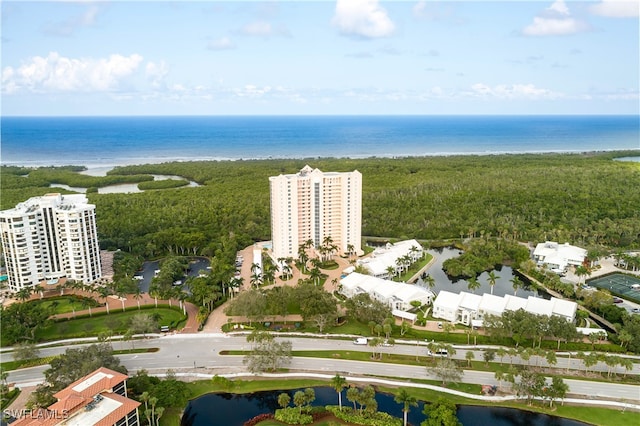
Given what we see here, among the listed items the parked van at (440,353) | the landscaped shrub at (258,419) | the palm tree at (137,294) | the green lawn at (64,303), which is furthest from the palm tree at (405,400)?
the green lawn at (64,303)

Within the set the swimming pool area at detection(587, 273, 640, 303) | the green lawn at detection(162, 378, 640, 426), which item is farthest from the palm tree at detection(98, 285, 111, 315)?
the swimming pool area at detection(587, 273, 640, 303)

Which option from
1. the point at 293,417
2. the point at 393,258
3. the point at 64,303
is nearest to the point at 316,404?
the point at 293,417

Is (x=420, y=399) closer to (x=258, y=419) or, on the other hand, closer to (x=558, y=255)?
(x=258, y=419)

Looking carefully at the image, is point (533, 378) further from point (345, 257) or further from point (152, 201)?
point (152, 201)

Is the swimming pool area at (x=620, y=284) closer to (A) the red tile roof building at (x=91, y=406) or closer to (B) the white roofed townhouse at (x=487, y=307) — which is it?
(B) the white roofed townhouse at (x=487, y=307)

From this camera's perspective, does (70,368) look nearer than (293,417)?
No

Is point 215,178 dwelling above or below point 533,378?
above

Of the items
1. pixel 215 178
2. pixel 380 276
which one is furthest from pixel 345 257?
pixel 215 178
